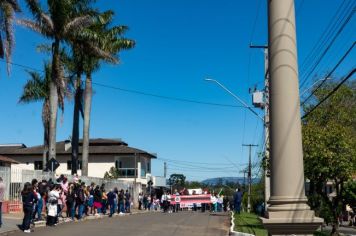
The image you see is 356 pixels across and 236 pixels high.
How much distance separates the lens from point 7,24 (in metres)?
23.8

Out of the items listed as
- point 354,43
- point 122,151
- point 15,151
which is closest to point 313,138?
point 354,43

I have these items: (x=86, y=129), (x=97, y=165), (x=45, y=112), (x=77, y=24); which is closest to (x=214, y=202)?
(x=86, y=129)

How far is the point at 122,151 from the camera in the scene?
65.4m

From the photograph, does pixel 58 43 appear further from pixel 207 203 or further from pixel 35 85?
pixel 207 203

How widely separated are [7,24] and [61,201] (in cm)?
767

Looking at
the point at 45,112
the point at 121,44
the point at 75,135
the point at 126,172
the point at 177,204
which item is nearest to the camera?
the point at 75,135

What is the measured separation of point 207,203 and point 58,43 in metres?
18.1

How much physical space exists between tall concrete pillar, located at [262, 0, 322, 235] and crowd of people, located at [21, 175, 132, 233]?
502 inches

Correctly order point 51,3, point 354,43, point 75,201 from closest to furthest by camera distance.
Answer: point 354,43 < point 75,201 < point 51,3

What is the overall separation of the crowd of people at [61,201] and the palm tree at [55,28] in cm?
456

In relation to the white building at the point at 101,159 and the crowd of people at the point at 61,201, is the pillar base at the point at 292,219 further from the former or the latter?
the white building at the point at 101,159

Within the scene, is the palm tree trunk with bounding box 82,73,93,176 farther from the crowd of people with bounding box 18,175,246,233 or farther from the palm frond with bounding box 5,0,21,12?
the palm frond with bounding box 5,0,21,12

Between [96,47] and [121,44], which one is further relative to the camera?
[121,44]

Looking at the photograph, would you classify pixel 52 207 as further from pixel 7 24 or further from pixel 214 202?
pixel 214 202
